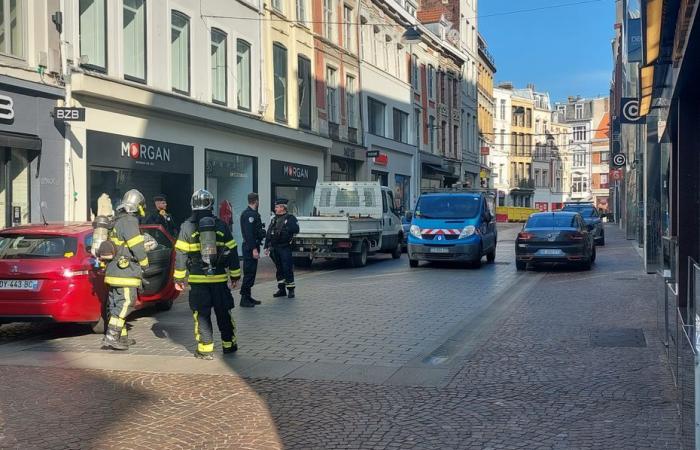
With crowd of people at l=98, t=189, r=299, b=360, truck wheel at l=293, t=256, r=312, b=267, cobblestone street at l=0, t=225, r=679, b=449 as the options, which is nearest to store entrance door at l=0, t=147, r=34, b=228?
cobblestone street at l=0, t=225, r=679, b=449

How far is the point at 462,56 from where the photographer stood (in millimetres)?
49906

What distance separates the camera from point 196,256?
314 inches

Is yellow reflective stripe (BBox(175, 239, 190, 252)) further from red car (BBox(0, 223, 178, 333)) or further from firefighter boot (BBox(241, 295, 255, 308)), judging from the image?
firefighter boot (BBox(241, 295, 255, 308))

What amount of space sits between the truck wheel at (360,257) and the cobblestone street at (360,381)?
7006 mm

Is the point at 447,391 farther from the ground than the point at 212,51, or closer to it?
closer to it

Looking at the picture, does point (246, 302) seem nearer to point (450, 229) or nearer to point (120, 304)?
point (120, 304)

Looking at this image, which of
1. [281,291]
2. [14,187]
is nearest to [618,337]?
[281,291]

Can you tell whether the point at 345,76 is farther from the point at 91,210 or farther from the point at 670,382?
the point at 670,382

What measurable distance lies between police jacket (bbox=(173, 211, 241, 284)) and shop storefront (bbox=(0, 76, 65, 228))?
6.98 metres

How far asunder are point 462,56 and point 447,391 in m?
45.9

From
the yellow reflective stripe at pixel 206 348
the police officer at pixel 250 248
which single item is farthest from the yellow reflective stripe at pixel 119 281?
the police officer at pixel 250 248

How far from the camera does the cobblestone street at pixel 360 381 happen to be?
17.3ft

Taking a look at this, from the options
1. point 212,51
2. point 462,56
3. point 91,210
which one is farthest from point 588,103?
point 91,210

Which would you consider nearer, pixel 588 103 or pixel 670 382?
pixel 670 382
